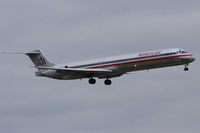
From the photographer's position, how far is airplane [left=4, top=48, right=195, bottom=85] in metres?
76.1

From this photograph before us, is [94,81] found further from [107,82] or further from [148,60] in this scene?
[148,60]

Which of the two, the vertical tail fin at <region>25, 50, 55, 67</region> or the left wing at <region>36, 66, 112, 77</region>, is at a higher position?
the vertical tail fin at <region>25, 50, 55, 67</region>

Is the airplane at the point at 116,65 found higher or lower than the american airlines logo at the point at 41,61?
lower

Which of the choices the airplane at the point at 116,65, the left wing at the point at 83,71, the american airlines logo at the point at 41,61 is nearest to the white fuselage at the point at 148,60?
the airplane at the point at 116,65

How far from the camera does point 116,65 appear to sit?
78.2 meters

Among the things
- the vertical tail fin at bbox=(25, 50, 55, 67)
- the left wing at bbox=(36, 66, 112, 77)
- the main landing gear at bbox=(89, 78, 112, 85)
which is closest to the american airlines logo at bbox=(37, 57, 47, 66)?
the vertical tail fin at bbox=(25, 50, 55, 67)

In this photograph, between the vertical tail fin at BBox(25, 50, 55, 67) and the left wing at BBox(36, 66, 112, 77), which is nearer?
the left wing at BBox(36, 66, 112, 77)

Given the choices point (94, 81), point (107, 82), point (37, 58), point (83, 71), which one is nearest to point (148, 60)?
point (83, 71)

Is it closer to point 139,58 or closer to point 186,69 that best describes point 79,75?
point 139,58

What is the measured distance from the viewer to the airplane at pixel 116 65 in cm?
7606

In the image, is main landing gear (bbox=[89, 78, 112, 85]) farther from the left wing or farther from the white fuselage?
the white fuselage

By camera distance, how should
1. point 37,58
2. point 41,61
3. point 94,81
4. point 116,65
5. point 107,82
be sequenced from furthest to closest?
1. point 37,58
2. point 41,61
3. point 107,82
4. point 94,81
5. point 116,65

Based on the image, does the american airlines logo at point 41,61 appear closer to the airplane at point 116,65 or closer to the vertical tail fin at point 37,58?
the vertical tail fin at point 37,58

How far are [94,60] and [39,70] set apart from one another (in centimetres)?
927
